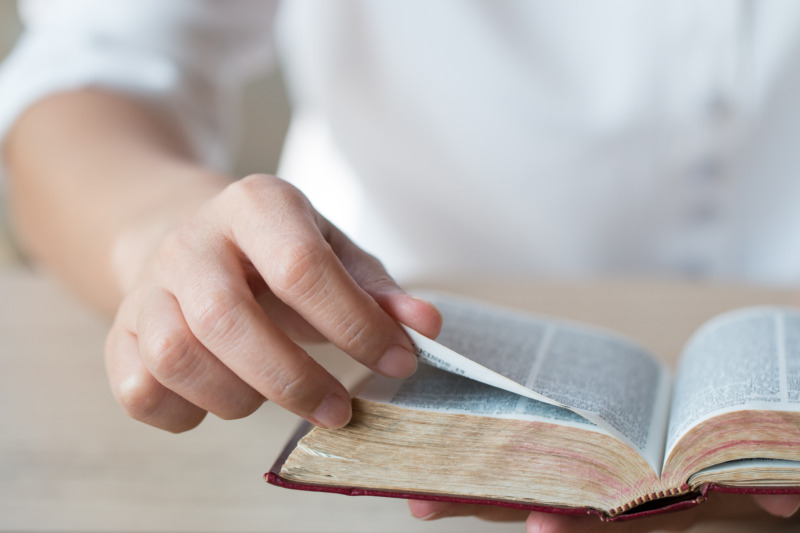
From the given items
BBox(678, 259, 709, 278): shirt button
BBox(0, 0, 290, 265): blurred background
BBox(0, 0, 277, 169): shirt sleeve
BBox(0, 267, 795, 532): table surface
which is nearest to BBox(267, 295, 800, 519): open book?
BBox(0, 267, 795, 532): table surface

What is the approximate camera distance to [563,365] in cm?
45

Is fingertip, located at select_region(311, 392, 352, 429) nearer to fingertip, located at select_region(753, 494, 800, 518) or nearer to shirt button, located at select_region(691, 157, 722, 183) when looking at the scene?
fingertip, located at select_region(753, 494, 800, 518)

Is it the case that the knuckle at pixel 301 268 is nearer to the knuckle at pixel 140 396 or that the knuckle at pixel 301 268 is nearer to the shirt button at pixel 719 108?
the knuckle at pixel 140 396

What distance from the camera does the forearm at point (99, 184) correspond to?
1.86 ft

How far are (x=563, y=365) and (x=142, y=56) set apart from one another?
619mm

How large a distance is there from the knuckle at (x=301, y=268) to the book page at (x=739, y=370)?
20cm

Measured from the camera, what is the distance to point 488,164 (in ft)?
3.22

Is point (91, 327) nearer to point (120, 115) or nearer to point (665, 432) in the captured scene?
point (120, 115)

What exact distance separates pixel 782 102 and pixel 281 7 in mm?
697

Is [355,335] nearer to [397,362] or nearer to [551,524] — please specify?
[397,362]

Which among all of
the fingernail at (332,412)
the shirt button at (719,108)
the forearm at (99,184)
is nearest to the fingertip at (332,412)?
the fingernail at (332,412)

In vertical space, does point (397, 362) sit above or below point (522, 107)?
below

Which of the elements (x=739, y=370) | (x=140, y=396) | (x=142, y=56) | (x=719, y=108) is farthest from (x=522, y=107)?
(x=140, y=396)

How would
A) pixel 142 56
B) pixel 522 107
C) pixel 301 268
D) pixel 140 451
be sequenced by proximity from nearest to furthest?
pixel 301 268
pixel 140 451
pixel 142 56
pixel 522 107
